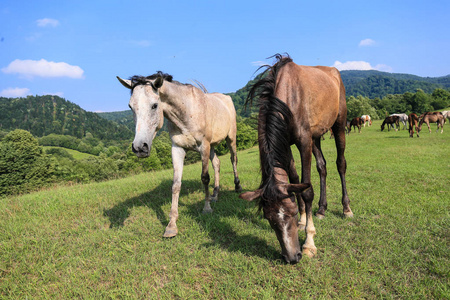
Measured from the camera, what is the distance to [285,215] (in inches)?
103

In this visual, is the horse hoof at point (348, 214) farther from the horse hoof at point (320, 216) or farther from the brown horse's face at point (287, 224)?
the brown horse's face at point (287, 224)

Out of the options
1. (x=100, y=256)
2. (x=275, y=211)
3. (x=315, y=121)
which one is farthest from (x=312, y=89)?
(x=100, y=256)

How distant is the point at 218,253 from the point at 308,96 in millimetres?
2694

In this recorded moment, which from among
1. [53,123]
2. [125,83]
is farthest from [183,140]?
[53,123]

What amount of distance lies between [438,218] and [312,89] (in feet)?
10.5

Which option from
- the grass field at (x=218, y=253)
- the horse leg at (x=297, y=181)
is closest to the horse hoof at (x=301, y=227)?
the horse leg at (x=297, y=181)

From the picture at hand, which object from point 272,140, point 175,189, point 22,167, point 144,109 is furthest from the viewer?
point 22,167

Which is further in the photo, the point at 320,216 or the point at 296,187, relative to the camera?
the point at 320,216

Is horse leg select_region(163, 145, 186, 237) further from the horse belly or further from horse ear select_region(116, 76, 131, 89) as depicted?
horse ear select_region(116, 76, 131, 89)

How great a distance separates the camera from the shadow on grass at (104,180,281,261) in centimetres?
329

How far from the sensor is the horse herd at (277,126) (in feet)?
8.77

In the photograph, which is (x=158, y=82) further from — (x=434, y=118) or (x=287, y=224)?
(x=434, y=118)

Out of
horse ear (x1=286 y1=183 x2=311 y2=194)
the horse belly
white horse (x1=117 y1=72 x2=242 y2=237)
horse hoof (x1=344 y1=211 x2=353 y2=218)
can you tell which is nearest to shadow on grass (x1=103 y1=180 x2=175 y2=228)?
white horse (x1=117 y1=72 x2=242 y2=237)

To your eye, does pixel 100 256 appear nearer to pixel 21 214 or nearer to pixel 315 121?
pixel 21 214
